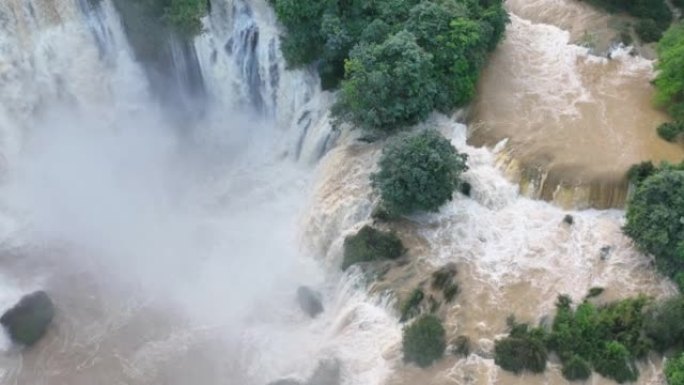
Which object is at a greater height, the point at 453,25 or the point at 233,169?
the point at 453,25

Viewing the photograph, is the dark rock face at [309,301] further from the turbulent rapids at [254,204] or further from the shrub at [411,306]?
the shrub at [411,306]

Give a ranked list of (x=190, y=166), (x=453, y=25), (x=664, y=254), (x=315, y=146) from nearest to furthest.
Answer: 1. (x=664, y=254)
2. (x=453, y=25)
3. (x=315, y=146)
4. (x=190, y=166)

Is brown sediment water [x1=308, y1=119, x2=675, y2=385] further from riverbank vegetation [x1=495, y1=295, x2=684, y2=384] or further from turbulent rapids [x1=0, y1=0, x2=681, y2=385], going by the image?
riverbank vegetation [x1=495, y1=295, x2=684, y2=384]

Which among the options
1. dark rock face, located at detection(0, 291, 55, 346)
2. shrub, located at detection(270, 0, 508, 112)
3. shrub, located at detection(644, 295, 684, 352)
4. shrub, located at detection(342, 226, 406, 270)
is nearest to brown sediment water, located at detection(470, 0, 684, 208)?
shrub, located at detection(270, 0, 508, 112)

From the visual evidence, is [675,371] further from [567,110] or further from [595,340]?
[567,110]

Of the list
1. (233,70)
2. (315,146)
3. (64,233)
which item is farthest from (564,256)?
(64,233)

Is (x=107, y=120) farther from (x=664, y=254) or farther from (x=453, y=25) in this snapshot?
(x=664, y=254)
